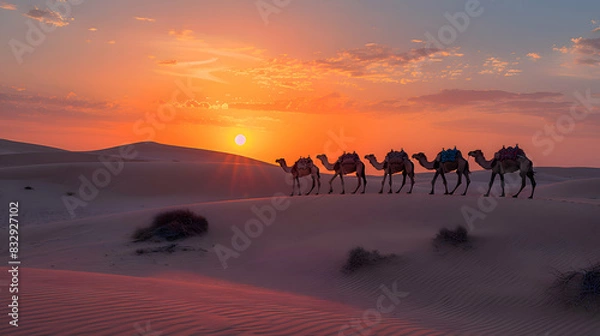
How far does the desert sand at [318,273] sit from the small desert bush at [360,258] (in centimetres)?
28

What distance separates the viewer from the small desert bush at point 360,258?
14.6 metres

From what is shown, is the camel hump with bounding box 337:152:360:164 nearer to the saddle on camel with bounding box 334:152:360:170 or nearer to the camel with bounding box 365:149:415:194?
the saddle on camel with bounding box 334:152:360:170

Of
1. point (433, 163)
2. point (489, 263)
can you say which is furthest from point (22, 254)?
point (433, 163)

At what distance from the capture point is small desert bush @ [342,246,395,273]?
14.6 m

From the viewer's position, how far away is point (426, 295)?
12.7 metres

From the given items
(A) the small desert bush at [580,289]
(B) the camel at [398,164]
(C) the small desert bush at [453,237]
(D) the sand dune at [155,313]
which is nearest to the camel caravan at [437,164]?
(B) the camel at [398,164]

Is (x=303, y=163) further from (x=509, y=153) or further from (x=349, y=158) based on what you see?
(x=509, y=153)

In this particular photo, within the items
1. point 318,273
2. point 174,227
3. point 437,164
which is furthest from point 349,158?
point 318,273

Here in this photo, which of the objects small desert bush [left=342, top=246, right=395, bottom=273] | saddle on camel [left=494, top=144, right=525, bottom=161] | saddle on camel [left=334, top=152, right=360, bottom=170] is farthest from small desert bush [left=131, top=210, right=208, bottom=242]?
saddle on camel [left=494, top=144, right=525, bottom=161]

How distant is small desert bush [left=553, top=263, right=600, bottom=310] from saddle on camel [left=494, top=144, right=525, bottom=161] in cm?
1038

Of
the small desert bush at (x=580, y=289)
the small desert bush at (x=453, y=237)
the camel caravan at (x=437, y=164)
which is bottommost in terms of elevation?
the small desert bush at (x=580, y=289)

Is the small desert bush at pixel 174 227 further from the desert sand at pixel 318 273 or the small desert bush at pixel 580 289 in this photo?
the small desert bush at pixel 580 289

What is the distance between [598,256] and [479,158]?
9.87 meters

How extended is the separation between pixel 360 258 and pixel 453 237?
10.6ft
